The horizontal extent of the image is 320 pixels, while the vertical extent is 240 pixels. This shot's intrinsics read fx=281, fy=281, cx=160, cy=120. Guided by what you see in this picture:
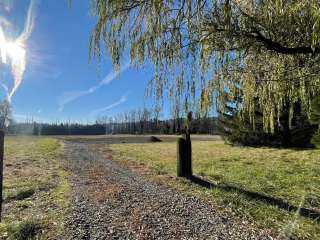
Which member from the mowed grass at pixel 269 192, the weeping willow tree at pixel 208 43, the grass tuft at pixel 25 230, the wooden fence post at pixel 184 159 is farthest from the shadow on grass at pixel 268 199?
the grass tuft at pixel 25 230

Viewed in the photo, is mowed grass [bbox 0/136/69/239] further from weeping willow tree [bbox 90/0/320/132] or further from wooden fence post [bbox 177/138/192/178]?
wooden fence post [bbox 177/138/192/178]

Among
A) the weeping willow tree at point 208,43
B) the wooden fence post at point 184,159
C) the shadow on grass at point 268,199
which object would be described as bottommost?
the shadow on grass at point 268,199

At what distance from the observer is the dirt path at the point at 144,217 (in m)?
3.67

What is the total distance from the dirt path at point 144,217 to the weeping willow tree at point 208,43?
5.44 ft

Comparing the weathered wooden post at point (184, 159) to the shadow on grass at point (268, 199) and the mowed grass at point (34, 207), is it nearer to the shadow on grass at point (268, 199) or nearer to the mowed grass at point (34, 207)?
the shadow on grass at point (268, 199)

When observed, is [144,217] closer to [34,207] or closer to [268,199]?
[34,207]

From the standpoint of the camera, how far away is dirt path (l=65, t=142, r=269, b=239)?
3.67 meters

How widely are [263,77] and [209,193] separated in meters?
2.89

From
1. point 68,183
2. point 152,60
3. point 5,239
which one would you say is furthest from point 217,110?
point 68,183

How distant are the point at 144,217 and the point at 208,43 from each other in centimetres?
271

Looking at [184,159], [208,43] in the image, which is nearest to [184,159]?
[184,159]

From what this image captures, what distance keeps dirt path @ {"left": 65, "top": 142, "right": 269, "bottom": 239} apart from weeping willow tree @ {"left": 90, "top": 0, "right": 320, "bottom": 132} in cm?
166

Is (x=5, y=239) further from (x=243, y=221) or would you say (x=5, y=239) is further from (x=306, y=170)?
(x=306, y=170)

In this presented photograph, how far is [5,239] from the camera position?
350 cm
